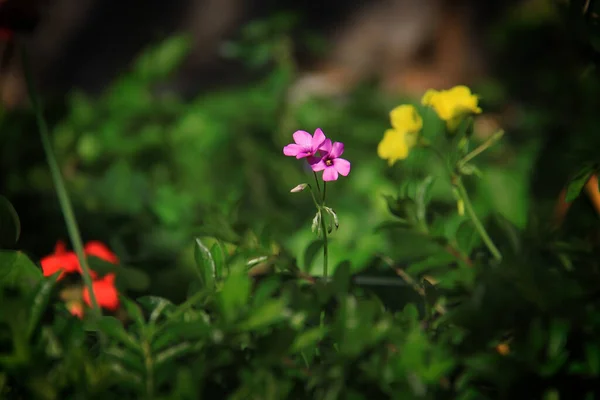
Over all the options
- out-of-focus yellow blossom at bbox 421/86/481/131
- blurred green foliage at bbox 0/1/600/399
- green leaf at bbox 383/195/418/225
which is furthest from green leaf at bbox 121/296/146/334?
out-of-focus yellow blossom at bbox 421/86/481/131

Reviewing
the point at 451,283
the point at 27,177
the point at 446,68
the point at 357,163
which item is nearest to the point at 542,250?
the point at 451,283

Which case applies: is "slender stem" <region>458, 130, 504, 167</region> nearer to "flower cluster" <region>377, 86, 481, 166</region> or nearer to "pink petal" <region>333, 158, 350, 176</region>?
"flower cluster" <region>377, 86, 481, 166</region>

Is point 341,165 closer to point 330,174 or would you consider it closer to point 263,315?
point 330,174

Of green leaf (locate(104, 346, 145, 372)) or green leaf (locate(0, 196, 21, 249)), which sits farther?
green leaf (locate(0, 196, 21, 249))

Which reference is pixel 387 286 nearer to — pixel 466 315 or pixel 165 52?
pixel 466 315

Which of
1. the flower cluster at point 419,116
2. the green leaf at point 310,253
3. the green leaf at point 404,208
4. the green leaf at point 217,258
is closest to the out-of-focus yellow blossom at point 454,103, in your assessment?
the flower cluster at point 419,116

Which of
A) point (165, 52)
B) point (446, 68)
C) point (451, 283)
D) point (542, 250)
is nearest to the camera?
point (451, 283)
